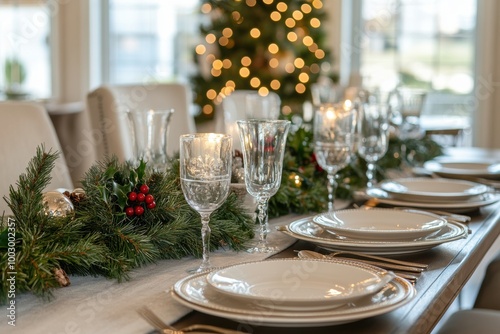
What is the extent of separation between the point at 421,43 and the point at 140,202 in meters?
4.38

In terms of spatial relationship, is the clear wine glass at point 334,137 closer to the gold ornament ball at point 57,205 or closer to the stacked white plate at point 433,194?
the stacked white plate at point 433,194

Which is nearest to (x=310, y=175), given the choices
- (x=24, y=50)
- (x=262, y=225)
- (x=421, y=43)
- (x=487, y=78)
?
(x=262, y=225)

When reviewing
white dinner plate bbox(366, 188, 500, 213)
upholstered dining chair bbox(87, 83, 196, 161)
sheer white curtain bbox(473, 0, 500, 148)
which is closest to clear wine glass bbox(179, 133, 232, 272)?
white dinner plate bbox(366, 188, 500, 213)

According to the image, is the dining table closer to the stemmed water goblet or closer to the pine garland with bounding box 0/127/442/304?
the pine garland with bounding box 0/127/442/304

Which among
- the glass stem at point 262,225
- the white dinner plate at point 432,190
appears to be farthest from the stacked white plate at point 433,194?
the glass stem at point 262,225

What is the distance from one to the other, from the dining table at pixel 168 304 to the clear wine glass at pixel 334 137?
309 mm

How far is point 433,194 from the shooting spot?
1.69 meters

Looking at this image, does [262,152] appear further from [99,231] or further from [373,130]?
[373,130]

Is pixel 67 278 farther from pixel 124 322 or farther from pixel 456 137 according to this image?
pixel 456 137

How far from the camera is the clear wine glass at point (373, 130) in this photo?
1.80m

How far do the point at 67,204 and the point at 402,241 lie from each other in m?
0.51

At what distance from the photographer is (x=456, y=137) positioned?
4.20m

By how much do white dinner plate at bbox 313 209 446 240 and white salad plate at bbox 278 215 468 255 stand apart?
2 cm

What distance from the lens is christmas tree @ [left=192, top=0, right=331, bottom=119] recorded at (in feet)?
15.8
